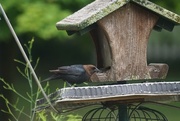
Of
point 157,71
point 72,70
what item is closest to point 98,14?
point 72,70

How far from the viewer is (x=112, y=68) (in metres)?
3.32

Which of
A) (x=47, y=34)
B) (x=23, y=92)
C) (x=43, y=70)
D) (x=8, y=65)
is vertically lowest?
(x=43, y=70)

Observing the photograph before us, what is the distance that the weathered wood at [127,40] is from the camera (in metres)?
3.31

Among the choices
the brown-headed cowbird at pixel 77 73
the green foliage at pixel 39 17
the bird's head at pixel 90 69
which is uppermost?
the bird's head at pixel 90 69

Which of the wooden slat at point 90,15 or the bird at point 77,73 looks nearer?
the wooden slat at point 90,15

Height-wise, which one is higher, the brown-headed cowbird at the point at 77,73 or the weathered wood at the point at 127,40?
the weathered wood at the point at 127,40

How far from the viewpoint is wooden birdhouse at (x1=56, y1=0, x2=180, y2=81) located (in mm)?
3291

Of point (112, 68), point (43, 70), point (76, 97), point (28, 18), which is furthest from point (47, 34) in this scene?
point (43, 70)

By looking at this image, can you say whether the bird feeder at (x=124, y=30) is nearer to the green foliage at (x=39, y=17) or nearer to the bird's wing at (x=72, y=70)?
the bird's wing at (x=72, y=70)

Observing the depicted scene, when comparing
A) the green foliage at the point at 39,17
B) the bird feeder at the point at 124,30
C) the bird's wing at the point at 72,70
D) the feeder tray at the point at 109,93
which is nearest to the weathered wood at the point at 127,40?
the bird feeder at the point at 124,30

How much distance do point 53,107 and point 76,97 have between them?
0.57ft

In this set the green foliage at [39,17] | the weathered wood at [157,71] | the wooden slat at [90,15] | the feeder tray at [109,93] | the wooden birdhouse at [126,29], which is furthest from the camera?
the green foliage at [39,17]

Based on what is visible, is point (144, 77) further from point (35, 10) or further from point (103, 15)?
point (35, 10)

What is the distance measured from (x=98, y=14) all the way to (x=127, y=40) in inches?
9.3
